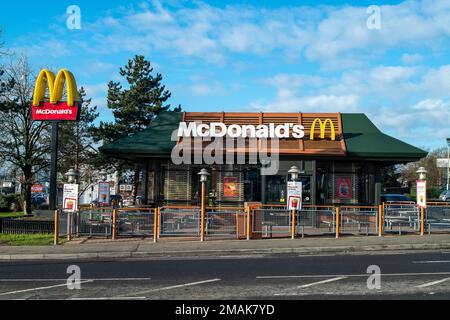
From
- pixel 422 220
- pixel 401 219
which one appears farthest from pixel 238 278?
pixel 422 220

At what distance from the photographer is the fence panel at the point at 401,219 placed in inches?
770

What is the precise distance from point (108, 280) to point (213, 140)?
1403cm

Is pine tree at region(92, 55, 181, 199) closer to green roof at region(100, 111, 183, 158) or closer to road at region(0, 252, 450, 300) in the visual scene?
green roof at region(100, 111, 183, 158)

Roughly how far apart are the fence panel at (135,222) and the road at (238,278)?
14.1ft

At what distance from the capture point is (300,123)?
24438 millimetres

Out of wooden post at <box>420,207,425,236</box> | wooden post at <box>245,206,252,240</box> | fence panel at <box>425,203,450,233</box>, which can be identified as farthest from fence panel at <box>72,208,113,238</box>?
fence panel at <box>425,203,450,233</box>

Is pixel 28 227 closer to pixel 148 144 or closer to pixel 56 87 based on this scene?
pixel 56 87

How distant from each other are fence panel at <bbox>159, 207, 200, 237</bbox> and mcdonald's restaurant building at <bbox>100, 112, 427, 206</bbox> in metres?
5.48

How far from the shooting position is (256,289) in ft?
30.3

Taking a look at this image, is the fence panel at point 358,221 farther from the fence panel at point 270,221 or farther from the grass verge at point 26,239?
the grass verge at point 26,239

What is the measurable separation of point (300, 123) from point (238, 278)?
14842 millimetres

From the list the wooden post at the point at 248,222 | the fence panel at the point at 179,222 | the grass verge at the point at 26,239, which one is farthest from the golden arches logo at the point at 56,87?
the wooden post at the point at 248,222
